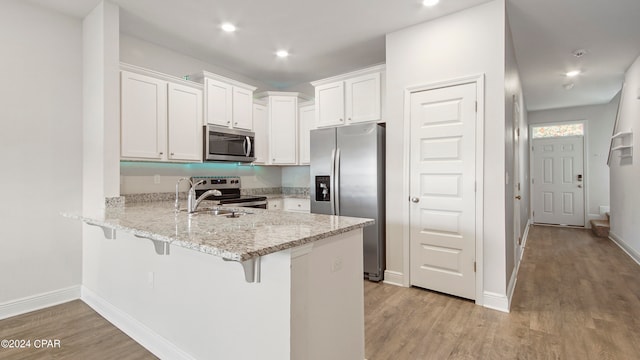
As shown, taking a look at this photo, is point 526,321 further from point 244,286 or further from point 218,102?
point 218,102

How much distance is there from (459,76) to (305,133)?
235cm

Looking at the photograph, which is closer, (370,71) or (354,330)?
(354,330)

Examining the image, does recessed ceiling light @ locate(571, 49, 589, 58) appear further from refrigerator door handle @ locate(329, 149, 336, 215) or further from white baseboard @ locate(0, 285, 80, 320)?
white baseboard @ locate(0, 285, 80, 320)

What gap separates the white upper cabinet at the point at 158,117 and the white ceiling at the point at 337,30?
541 mm

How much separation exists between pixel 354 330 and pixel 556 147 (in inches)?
296

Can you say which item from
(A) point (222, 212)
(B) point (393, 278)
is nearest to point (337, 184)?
(B) point (393, 278)

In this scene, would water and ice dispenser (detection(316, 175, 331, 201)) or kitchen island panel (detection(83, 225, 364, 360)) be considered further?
water and ice dispenser (detection(316, 175, 331, 201))

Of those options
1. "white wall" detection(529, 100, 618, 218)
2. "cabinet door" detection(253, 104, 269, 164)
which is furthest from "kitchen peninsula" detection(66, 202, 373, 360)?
"white wall" detection(529, 100, 618, 218)

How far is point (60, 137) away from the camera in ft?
9.55

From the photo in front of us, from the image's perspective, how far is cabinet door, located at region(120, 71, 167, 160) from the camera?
303 cm

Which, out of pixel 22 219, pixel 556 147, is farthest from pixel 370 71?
pixel 556 147

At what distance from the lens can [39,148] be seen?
2.78 metres

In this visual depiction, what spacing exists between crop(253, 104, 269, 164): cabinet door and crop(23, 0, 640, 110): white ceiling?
61 cm

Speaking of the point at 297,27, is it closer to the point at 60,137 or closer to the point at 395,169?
the point at 395,169
